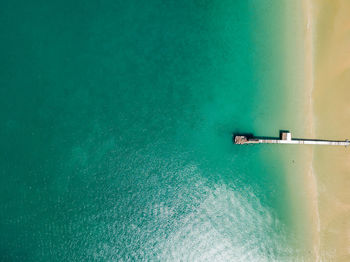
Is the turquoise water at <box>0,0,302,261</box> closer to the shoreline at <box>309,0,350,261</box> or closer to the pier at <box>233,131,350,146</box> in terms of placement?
the pier at <box>233,131,350,146</box>

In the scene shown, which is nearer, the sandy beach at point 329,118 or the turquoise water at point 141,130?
the turquoise water at point 141,130

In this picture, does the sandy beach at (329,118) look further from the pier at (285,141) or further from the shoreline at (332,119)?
the pier at (285,141)

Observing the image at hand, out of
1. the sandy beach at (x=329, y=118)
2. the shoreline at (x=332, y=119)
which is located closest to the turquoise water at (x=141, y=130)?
the sandy beach at (x=329, y=118)

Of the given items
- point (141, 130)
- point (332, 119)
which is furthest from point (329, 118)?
point (141, 130)

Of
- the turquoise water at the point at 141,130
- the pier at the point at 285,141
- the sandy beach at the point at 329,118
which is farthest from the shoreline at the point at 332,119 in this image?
the turquoise water at the point at 141,130

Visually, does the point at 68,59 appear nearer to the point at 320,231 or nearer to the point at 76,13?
the point at 76,13

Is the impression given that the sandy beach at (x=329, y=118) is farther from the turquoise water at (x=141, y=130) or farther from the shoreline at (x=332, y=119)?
the turquoise water at (x=141, y=130)

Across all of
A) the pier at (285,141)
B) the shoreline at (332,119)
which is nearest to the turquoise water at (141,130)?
the pier at (285,141)
